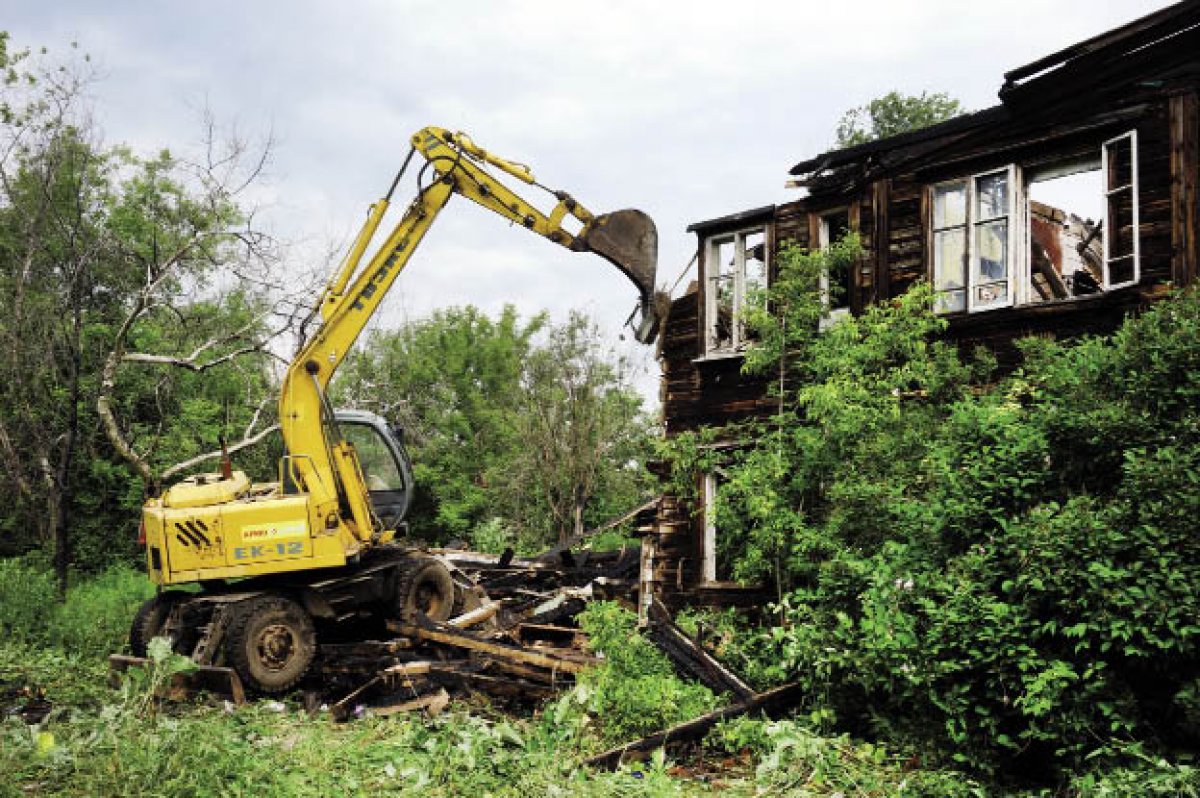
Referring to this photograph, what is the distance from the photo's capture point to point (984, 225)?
455 inches

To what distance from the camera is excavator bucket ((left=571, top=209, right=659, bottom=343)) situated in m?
12.4

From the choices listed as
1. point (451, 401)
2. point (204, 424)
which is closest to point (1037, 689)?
point (204, 424)

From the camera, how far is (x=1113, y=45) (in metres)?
10.1

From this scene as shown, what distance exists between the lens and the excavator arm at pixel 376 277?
11.8m

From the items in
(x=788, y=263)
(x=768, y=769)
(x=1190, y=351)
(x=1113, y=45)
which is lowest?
(x=768, y=769)

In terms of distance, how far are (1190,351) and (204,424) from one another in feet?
76.8

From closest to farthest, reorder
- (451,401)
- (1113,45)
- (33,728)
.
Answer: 1. (33,728)
2. (1113,45)
3. (451,401)

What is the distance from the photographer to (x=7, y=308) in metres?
20.0

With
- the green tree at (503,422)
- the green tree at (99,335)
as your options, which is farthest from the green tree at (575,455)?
the green tree at (99,335)

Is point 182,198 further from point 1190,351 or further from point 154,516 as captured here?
point 1190,351

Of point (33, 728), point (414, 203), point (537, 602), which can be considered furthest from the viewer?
point (537, 602)

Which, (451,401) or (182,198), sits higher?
(182,198)

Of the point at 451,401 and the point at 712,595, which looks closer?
the point at 712,595

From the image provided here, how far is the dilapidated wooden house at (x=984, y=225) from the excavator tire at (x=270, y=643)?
16.2 feet
